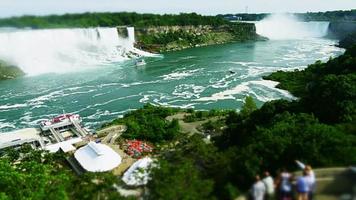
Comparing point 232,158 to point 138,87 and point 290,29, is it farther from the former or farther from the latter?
point 290,29

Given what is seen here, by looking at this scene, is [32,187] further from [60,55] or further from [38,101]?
[60,55]

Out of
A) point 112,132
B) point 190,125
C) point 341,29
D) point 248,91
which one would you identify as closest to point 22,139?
point 112,132

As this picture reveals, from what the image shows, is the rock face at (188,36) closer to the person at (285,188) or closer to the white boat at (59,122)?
the white boat at (59,122)

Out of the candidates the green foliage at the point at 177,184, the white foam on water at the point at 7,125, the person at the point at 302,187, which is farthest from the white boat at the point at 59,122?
the person at the point at 302,187

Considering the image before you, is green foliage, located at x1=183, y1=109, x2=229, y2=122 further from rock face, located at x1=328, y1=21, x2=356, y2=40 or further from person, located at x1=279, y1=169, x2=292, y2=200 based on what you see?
rock face, located at x1=328, y1=21, x2=356, y2=40

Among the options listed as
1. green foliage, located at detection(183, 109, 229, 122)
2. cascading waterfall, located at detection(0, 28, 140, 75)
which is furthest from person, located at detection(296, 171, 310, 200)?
cascading waterfall, located at detection(0, 28, 140, 75)

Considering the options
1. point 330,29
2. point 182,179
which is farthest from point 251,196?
point 330,29
